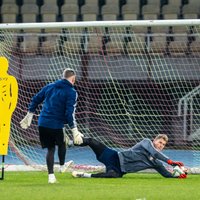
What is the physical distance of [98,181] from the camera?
13.8 m

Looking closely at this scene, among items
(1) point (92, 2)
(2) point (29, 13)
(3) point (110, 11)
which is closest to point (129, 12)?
(3) point (110, 11)

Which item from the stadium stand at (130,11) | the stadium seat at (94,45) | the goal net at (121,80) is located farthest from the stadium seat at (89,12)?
the stadium seat at (94,45)

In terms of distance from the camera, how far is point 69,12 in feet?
82.1

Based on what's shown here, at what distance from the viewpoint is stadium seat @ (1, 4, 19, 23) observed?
25.2m

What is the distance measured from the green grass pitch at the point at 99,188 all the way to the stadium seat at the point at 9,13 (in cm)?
1049

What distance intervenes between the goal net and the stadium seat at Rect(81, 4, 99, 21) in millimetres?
3118

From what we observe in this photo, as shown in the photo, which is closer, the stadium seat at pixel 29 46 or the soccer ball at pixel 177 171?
the soccer ball at pixel 177 171

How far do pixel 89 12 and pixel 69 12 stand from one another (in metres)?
0.53

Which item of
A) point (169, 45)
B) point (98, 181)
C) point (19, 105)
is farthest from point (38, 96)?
point (169, 45)

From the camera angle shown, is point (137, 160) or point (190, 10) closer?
point (137, 160)

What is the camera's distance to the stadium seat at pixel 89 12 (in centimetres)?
2475

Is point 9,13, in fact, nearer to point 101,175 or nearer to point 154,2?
point 154,2

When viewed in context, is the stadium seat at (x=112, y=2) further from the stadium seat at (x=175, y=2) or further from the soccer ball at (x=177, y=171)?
the soccer ball at (x=177, y=171)

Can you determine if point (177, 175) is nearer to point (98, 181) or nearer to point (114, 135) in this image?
point (98, 181)
